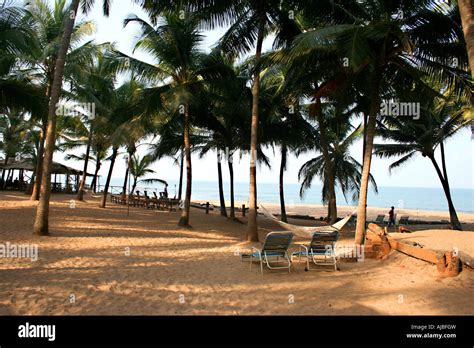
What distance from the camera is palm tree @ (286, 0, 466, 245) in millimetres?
6996

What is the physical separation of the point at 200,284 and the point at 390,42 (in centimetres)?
700

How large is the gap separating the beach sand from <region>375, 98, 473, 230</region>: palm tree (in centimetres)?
933

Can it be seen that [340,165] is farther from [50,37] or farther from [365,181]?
[50,37]

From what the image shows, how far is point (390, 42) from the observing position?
8.30 m

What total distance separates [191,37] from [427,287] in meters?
11.0

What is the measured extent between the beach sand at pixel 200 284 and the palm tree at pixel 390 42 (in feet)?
8.96

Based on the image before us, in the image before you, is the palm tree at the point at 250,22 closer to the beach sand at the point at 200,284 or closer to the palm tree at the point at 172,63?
the palm tree at the point at 172,63

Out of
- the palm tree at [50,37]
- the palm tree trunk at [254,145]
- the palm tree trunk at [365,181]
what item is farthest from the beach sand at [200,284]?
the palm tree at [50,37]

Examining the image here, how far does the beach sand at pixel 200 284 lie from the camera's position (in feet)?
14.4
